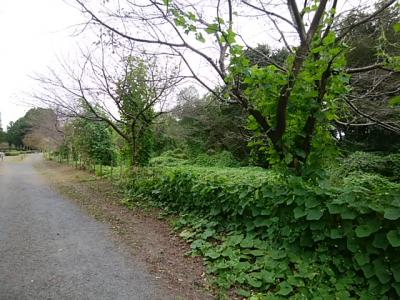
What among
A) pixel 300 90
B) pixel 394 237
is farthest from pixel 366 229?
pixel 300 90

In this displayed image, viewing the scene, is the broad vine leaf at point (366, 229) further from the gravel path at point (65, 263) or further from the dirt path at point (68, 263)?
the gravel path at point (65, 263)

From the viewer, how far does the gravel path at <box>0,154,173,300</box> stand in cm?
320

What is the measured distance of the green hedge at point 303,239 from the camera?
2.88 m

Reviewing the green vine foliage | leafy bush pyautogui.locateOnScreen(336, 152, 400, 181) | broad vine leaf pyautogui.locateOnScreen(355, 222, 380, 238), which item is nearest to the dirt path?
broad vine leaf pyautogui.locateOnScreen(355, 222, 380, 238)

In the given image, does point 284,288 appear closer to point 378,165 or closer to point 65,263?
point 65,263

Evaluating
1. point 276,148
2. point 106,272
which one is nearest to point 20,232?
point 106,272

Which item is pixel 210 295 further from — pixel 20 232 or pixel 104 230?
pixel 20 232

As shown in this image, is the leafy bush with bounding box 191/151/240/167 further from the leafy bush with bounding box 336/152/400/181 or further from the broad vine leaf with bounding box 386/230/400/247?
the broad vine leaf with bounding box 386/230/400/247

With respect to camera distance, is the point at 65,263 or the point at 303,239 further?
the point at 65,263

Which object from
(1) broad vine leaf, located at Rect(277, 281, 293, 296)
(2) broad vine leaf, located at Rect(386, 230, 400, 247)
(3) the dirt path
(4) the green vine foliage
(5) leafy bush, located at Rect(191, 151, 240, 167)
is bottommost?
(1) broad vine leaf, located at Rect(277, 281, 293, 296)

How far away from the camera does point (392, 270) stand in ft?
9.07

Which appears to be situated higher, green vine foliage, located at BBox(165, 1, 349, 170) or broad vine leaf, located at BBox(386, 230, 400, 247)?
green vine foliage, located at BBox(165, 1, 349, 170)

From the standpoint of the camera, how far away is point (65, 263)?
391cm

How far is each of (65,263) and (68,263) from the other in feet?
0.12
